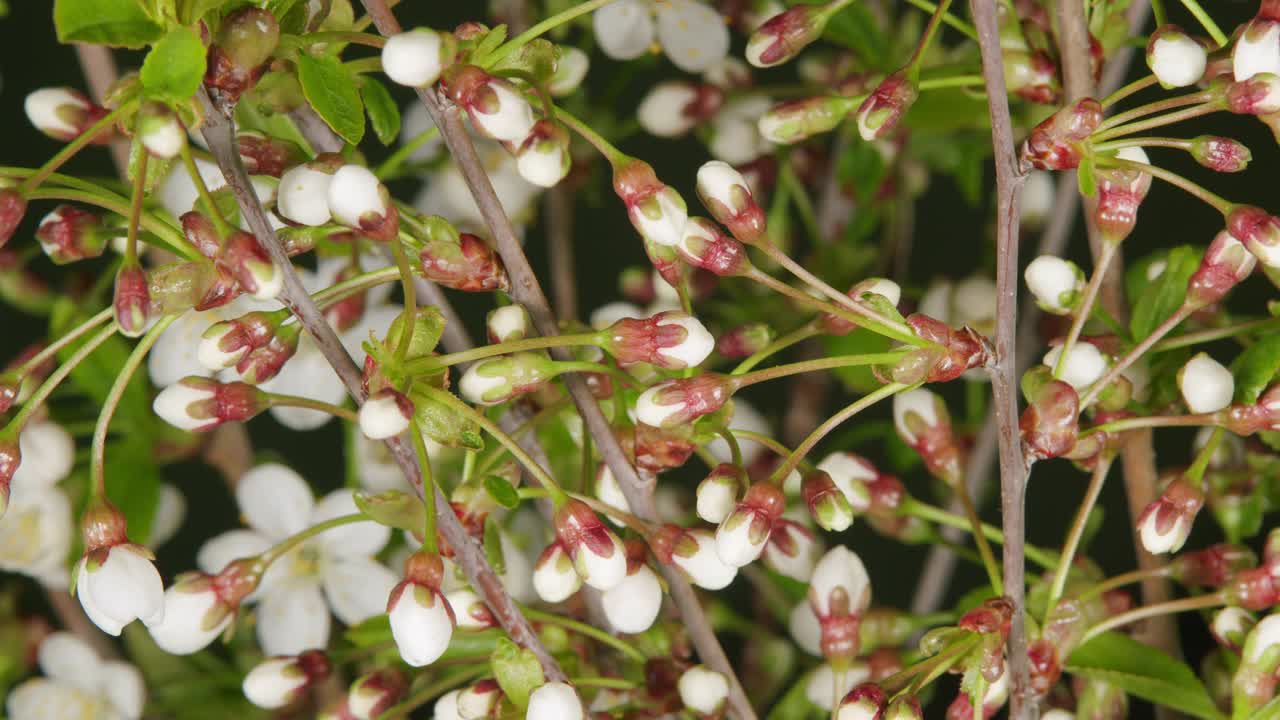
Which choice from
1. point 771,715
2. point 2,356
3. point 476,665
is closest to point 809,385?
point 771,715

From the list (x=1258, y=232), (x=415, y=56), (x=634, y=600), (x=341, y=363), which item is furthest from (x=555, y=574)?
Answer: (x=1258, y=232)

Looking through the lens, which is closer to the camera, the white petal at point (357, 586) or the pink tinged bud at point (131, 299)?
the pink tinged bud at point (131, 299)

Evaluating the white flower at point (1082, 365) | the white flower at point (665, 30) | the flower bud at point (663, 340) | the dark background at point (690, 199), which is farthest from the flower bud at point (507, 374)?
the dark background at point (690, 199)

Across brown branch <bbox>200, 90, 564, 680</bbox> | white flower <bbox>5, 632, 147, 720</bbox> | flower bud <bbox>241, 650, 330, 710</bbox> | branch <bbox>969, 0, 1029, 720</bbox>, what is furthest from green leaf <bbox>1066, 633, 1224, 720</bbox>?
white flower <bbox>5, 632, 147, 720</bbox>

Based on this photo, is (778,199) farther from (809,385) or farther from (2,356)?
(2,356)

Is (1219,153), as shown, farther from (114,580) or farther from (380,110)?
(114,580)

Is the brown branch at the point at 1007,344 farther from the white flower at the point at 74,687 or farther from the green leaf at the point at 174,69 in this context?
the white flower at the point at 74,687

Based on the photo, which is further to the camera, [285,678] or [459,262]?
[285,678]
